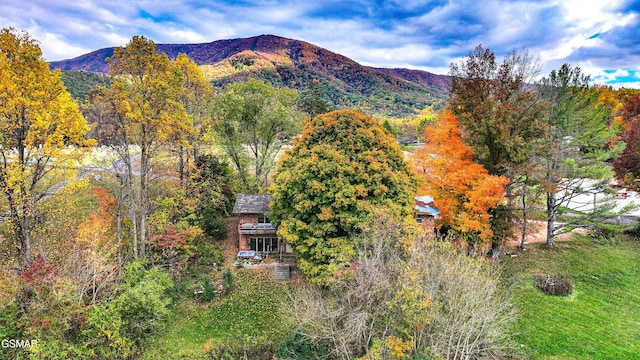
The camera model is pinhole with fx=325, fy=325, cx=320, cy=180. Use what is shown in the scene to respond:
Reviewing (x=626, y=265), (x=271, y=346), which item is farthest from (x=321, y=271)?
(x=626, y=265)

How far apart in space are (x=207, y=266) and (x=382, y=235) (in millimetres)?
12721

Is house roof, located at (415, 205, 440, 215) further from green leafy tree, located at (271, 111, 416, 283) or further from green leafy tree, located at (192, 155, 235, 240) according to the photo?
green leafy tree, located at (192, 155, 235, 240)

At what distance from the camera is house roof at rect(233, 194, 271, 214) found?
906 inches

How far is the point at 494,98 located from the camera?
21.5 meters

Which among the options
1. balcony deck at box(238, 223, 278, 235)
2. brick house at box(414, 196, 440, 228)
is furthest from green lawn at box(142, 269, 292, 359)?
brick house at box(414, 196, 440, 228)

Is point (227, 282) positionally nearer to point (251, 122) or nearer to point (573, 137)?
point (251, 122)

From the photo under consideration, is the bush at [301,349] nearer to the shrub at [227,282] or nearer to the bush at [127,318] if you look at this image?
the bush at [127,318]

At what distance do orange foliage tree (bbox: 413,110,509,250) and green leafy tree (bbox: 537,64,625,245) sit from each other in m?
5.56

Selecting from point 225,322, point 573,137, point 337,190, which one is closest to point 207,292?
point 225,322

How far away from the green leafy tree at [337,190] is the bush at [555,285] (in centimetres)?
957

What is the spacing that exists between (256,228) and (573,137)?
79.1 ft

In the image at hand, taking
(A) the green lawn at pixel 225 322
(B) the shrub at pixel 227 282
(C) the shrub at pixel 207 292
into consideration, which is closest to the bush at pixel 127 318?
(A) the green lawn at pixel 225 322

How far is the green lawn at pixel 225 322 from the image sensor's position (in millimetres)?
14305

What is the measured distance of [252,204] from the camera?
77.6 feet
